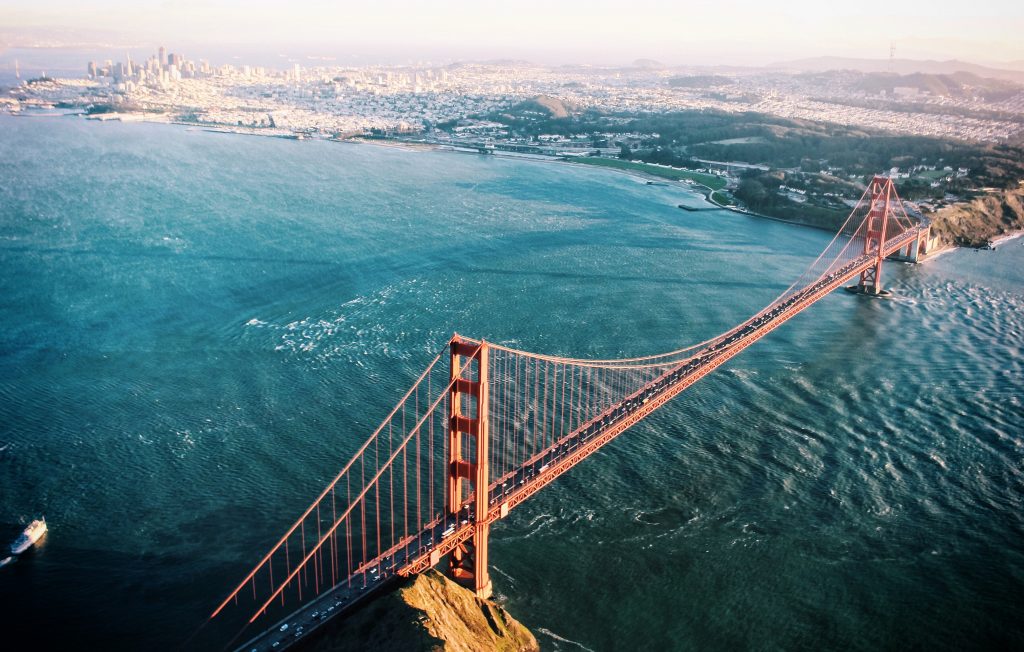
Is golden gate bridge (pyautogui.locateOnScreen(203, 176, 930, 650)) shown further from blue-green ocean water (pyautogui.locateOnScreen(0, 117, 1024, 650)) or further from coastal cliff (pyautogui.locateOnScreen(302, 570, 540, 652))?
blue-green ocean water (pyautogui.locateOnScreen(0, 117, 1024, 650))

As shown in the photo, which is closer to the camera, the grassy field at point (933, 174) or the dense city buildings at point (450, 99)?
the grassy field at point (933, 174)

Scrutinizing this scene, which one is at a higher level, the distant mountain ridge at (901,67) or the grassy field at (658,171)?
the distant mountain ridge at (901,67)

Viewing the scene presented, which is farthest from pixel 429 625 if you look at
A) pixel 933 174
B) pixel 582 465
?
pixel 933 174

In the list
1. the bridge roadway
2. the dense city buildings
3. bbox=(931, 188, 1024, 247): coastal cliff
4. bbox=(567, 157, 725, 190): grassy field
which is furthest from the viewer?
the dense city buildings

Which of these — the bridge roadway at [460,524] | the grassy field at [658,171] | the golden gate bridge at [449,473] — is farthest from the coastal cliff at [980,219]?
the bridge roadway at [460,524]

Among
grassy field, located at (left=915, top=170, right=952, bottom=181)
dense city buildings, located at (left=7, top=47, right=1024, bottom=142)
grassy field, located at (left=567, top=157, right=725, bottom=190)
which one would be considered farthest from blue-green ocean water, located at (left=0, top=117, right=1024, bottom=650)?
dense city buildings, located at (left=7, top=47, right=1024, bottom=142)

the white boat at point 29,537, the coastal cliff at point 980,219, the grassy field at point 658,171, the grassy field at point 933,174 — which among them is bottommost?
the white boat at point 29,537

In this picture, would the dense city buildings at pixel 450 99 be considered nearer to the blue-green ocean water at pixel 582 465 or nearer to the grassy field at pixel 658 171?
the grassy field at pixel 658 171
